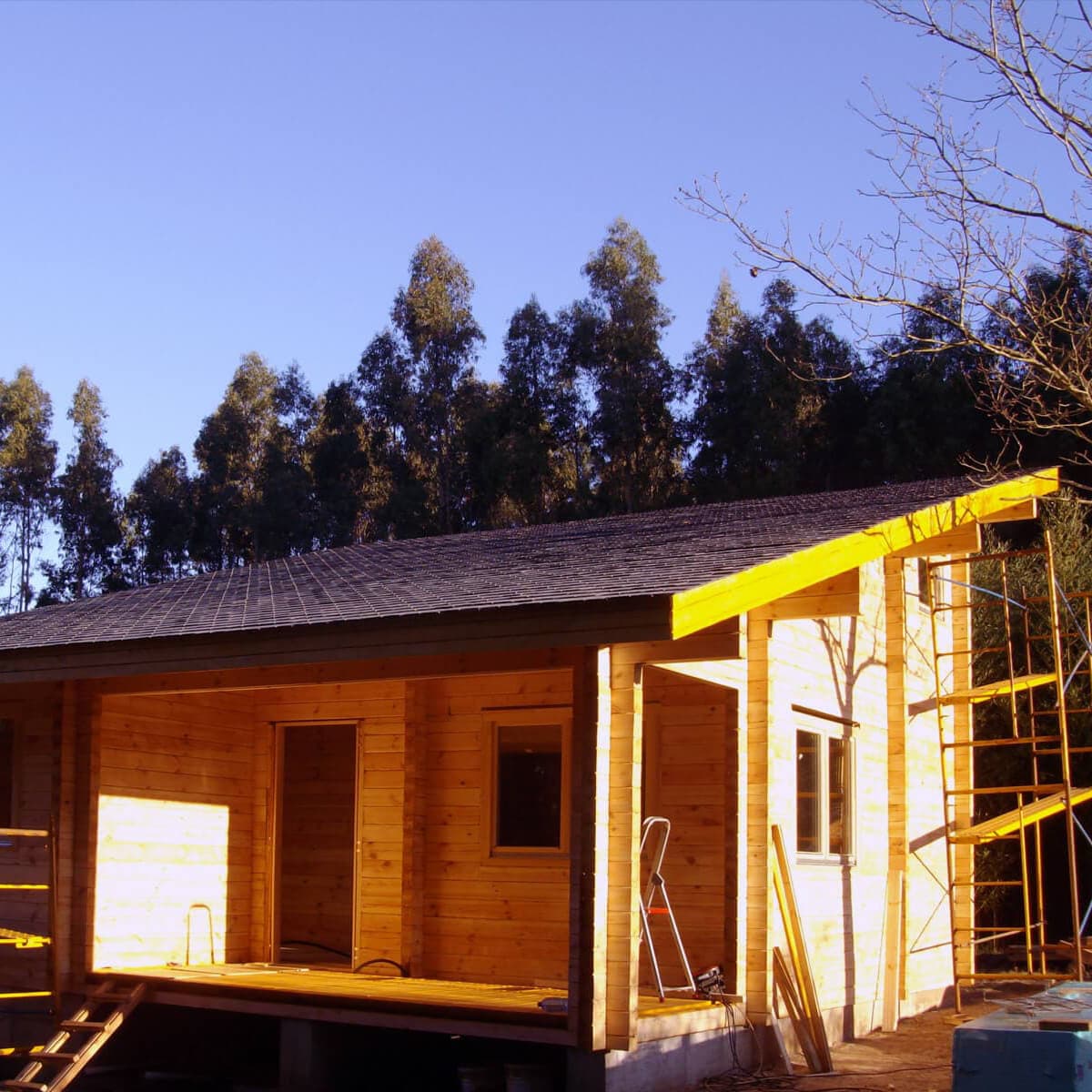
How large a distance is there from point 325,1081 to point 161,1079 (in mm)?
1859

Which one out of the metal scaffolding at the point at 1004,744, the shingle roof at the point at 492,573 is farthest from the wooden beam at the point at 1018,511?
the shingle roof at the point at 492,573

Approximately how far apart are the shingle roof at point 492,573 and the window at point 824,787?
1916 millimetres

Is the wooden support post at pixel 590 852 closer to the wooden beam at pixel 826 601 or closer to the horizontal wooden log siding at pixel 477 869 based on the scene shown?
the wooden beam at pixel 826 601

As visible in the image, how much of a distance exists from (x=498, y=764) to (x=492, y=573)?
2.15 m

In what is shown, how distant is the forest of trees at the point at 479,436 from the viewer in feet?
100

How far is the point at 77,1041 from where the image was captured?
1014 centimetres

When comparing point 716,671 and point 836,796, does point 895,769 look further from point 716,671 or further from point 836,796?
point 716,671

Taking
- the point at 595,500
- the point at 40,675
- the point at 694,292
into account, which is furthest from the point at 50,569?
the point at 40,675

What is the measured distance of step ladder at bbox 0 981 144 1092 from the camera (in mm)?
9391

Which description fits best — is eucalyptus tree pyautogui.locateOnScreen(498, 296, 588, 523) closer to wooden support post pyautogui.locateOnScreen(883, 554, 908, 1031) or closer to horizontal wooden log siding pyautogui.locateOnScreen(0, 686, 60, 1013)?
wooden support post pyautogui.locateOnScreen(883, 554, 908, 1031)

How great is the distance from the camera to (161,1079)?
1068 centimetres

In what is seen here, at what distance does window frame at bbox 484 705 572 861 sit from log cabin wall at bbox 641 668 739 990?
0.63m

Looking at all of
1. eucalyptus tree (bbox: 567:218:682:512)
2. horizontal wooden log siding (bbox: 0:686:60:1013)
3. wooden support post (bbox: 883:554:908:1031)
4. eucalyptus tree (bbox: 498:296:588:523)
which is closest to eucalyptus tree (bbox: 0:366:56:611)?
eucalyptus tree (bbox: 498:296:588:523)

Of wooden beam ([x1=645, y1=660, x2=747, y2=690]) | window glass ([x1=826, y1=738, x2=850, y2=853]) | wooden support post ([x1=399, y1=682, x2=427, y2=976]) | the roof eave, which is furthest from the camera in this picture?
window glass ([x1=826, y1=738, x2=850, y2=853])
